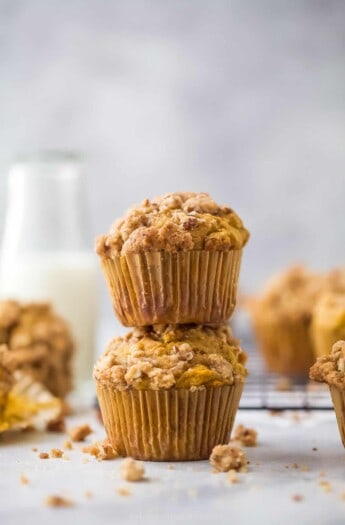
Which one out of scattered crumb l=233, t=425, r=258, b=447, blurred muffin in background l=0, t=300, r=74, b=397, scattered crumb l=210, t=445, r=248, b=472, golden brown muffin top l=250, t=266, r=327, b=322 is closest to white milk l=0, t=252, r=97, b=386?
blurred muffin in background l=0, t=300, r=74, b=397

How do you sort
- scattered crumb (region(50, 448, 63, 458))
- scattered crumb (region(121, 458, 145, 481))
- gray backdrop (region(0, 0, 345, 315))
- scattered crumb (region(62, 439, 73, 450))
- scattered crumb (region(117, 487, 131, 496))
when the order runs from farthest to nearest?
gray backdrop (region(0, 0, 345, 315)), scattered crumb (region(62, 439, 73, 450)), scattered crumb (region(50, 448, 63, 458)), scattered crumb (region(121, 458, 145, 481)), scattered crumb (region(117, 487, 131, 496))

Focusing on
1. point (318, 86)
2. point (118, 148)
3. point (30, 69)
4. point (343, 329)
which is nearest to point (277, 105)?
point (318, 86)

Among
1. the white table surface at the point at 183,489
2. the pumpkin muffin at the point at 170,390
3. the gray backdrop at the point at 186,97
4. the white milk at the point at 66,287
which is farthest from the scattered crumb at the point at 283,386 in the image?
the gray backdrop at the point at 186,97

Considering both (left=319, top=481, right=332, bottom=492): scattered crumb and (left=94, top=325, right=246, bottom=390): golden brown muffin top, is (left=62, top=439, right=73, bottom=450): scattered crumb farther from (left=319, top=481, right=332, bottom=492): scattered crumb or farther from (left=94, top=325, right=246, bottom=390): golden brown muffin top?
(left=319, top=481, right=332, bottom=492): scattered crumb

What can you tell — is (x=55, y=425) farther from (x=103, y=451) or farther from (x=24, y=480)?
(x=24, y=480)

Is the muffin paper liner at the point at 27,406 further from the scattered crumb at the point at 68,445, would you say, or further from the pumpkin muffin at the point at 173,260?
the pumpkin muffin at the point at 173,260

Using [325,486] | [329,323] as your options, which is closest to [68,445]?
[325,486]

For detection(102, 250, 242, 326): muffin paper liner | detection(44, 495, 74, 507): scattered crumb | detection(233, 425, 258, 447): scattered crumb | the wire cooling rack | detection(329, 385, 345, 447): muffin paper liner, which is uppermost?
detection(102, 250, 242, 326): muffin paper liner
